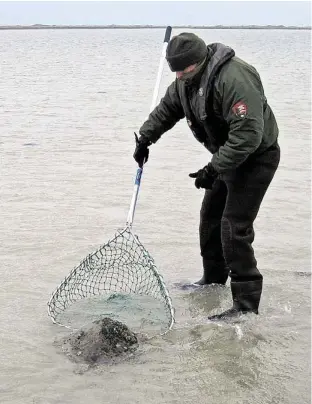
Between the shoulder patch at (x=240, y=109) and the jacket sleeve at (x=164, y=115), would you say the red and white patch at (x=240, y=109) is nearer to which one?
the shoulder patch at (x=240, y=109)

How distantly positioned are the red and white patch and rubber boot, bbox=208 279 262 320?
141 cm

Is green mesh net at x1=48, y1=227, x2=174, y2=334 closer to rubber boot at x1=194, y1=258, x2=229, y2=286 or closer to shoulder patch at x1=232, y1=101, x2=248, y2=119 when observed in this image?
rubber boot at x1=194, y1=258, x2=229, y2=286

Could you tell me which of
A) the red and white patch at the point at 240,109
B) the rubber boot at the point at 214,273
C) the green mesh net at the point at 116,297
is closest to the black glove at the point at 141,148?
the green mesh net at the point at 116,297

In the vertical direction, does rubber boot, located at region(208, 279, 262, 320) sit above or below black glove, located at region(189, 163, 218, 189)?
below

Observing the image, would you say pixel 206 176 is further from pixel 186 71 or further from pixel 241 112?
pixel 186 71

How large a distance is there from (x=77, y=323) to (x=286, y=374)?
178cm

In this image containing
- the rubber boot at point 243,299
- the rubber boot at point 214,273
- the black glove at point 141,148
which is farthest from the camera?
the rubber boot at point 214,273

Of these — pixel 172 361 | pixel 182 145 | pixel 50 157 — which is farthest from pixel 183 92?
pixel 182 145

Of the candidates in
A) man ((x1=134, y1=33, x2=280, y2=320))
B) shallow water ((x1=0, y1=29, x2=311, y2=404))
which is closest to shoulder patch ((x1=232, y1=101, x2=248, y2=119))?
man ((x1=134, y1=33, x2=280, y2=320))

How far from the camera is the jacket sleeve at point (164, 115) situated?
5.30 metres

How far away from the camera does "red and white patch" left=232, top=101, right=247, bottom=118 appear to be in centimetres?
448

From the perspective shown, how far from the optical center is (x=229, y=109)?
456cm

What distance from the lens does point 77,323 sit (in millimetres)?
5328

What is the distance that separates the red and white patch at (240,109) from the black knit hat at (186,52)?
0.48m
